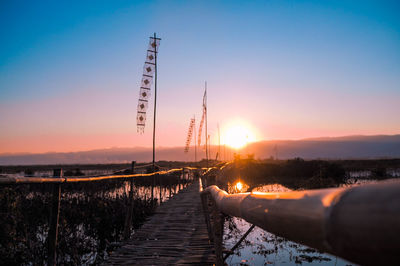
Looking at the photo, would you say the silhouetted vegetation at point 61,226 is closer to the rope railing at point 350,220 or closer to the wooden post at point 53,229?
the wooden post at point 53,229

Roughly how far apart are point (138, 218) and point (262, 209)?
11.3 m

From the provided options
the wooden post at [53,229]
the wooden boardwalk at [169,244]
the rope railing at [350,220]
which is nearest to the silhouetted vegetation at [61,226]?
the wooden post at [53,229]

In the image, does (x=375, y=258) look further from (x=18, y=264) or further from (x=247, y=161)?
(x=247, y=161)

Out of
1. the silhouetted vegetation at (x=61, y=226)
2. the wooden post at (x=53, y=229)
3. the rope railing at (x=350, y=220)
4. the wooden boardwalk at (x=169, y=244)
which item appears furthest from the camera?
the silhouetted vegetation at (x=61, y=226)

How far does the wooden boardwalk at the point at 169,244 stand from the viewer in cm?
512

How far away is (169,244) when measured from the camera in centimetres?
611

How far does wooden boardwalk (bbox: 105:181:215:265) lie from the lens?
202 inches

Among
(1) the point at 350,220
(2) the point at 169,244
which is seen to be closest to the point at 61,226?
(2) the point at 169,244

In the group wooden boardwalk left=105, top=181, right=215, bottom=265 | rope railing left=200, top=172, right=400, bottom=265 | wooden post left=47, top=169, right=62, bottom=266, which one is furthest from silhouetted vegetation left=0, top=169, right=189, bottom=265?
rope railing left=200, top=172, right=400, bottom=265

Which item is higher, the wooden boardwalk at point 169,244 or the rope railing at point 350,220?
the rope railing at point 350,220

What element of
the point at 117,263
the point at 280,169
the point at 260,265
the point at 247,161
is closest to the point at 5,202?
the point at 117,263

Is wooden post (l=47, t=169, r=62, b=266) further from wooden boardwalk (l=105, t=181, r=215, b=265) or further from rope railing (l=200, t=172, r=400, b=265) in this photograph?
rope railing (l=200, t=172, r=400, b=265)

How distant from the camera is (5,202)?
23.7 ft

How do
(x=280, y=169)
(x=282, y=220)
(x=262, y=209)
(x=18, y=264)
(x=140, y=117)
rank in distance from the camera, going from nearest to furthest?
1. (x=282, y=220)
2. (x=262, y=209)
3. (x=18, y=264)
4. (x=140, y=117)
5. (x=280, y=169)
